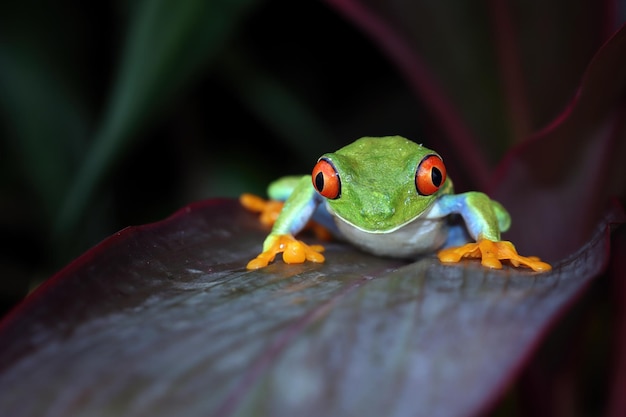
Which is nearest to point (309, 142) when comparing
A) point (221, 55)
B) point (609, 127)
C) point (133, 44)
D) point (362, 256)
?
point (221, 55)

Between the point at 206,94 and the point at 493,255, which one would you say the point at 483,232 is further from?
the point at 206,94

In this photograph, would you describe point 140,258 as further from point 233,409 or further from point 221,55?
point 221,55

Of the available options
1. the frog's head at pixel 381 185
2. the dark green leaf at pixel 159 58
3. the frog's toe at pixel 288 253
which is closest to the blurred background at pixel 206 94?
the dark green leaf at pixel 159 58

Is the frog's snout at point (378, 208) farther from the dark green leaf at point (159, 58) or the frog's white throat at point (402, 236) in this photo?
the dark green leaf at point (159, 58)

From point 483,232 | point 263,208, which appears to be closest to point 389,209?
point 483,232

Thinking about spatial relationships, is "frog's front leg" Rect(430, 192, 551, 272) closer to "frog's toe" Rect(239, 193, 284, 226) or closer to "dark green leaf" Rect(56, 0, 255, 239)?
"frog's toe" Rect(239, 193, 284, 226)

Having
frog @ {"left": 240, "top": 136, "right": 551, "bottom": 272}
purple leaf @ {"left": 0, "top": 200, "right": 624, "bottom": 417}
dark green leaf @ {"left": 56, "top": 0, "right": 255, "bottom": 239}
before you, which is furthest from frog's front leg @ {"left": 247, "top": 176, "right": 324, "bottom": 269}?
dark green leaf @ {"left": 56, "top": 0, "right": 255, "bottom": 239}
